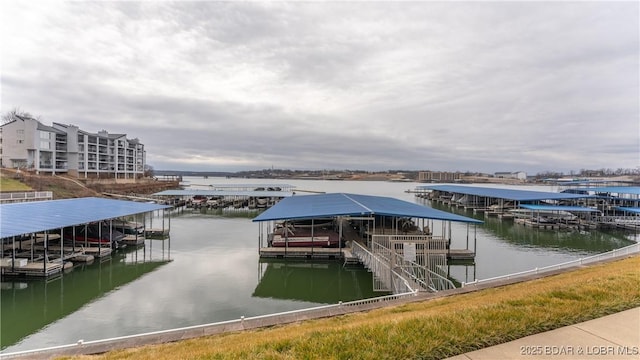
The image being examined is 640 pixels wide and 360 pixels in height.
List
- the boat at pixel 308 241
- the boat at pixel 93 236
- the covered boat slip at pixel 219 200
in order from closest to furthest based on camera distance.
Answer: the boat at pixel 308 241, the boat at pixel 93 236, the covered boat slip at pixel 219 200

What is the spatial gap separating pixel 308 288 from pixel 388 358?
13221mm

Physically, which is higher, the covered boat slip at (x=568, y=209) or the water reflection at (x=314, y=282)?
the covered boat slip at (x=568, y=209)

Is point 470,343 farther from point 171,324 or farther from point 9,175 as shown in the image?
point 9,175

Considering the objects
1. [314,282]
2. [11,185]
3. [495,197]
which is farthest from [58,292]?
[495,197]

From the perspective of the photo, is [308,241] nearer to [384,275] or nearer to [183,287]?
[384,275]

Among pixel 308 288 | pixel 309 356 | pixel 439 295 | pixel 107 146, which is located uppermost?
pixel 107 146

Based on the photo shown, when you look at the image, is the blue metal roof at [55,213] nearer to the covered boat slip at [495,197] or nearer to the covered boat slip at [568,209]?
the covered boat slip at [568,209]

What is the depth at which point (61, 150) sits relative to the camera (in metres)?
71.1

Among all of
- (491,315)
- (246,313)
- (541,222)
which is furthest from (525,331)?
(541,222)

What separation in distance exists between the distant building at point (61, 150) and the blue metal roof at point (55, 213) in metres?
50.2

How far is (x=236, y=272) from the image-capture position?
749 inches

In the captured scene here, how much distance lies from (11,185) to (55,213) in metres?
38.5

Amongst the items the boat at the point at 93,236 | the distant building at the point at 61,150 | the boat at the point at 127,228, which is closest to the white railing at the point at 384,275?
the boat at the point at 93,236

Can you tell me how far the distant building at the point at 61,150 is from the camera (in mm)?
64188
